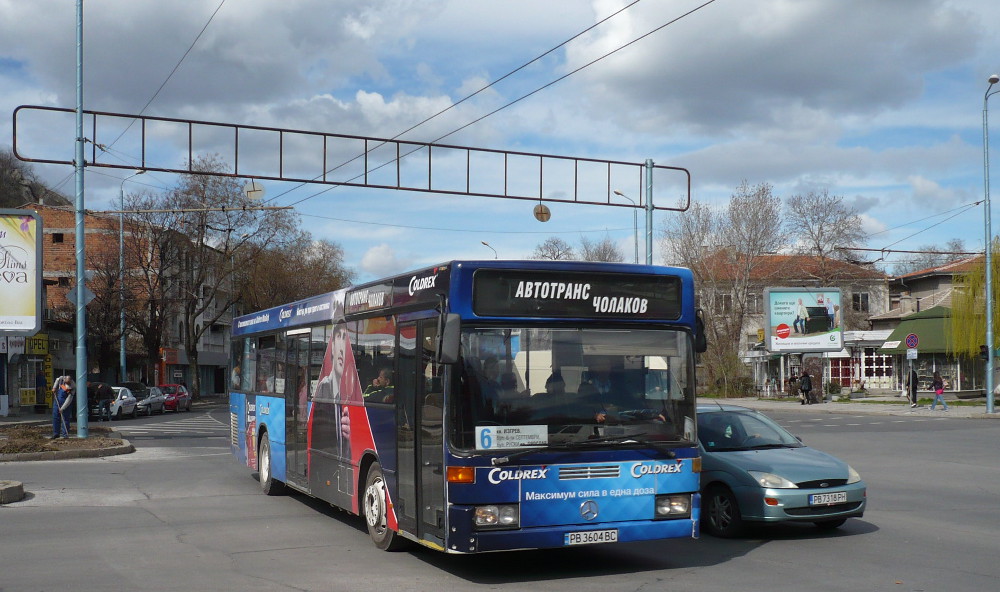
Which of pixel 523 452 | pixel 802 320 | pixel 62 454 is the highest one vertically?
pixel 802 320

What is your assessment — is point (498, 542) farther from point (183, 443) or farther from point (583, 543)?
point (183, 443)

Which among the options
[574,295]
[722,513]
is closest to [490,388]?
[574,295]

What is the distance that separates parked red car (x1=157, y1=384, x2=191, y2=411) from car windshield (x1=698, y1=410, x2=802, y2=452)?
43.6m

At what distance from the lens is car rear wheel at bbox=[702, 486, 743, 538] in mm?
10938

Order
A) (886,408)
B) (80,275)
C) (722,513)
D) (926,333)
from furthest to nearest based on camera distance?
1. (926,333)
2. (886,408)
3. (80,275)
4. (722,513)

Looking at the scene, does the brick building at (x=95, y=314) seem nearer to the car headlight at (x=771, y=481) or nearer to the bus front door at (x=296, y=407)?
the bus front door at (x=296, y=407)

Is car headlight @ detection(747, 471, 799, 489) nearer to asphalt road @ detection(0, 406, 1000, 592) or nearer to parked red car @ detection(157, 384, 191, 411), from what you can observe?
asphalt road @ detection(0, 406, 1000, 592)

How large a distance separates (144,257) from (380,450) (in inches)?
2082

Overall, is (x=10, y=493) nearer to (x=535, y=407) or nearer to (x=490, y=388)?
(x=490, y=388)

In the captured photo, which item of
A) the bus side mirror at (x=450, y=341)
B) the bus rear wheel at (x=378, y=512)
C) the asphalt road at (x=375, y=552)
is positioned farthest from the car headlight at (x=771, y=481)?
the bus side mirror at (x=450, y=341)

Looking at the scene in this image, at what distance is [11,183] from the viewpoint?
271ft

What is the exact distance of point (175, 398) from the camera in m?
52.1

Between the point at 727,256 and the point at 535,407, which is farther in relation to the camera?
the point at 727,256

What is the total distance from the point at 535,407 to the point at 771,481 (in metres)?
3.49
